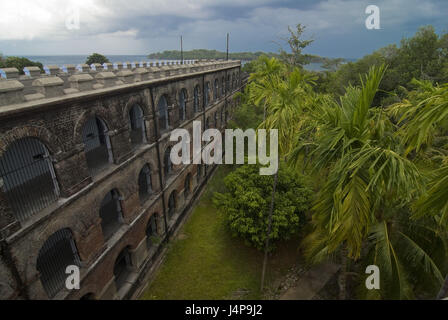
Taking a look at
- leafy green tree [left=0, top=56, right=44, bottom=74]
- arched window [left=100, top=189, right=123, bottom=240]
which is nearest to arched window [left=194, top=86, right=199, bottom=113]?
arched window [left=100, top=189, right=123, bottom=240]

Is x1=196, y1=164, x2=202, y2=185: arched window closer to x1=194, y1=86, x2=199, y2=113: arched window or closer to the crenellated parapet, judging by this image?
x1=194, y1=86, x2=199, y2=113: arched window

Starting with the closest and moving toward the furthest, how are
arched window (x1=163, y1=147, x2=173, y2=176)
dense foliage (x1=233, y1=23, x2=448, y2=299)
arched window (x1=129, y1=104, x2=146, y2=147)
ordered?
dense foliage (x1=233, y1=23, x2=448, y2=299)
arched window (x1=129, y1=104, x2=146, y2=147)
arched window (x1=163, y1=147, x2=173, y2=176)

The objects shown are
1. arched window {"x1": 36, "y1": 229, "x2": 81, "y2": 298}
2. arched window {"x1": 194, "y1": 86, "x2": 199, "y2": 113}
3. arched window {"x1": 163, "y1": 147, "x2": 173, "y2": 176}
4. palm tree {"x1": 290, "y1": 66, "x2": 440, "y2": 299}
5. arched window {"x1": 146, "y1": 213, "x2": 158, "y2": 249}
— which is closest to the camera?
palm tree {"x1": 290, "y1": 66, "x2": 440, "y2": 299}

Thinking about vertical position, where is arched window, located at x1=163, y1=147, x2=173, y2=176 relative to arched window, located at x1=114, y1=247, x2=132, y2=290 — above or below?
above

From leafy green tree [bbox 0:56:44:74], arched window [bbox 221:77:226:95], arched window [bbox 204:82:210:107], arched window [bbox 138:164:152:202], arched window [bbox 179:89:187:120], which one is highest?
leafy green tree [bbox 0:56:44:74]

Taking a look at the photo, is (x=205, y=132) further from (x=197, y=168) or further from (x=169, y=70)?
(x=169, y=70)

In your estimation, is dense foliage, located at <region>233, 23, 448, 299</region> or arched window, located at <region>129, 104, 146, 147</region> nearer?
dense foliage, located at <region>233, 23, 448, 299</region>

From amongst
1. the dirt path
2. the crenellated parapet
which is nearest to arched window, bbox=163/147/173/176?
the crenellated parapet

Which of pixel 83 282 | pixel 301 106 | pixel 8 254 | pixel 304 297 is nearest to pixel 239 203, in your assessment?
pixel 304 297
